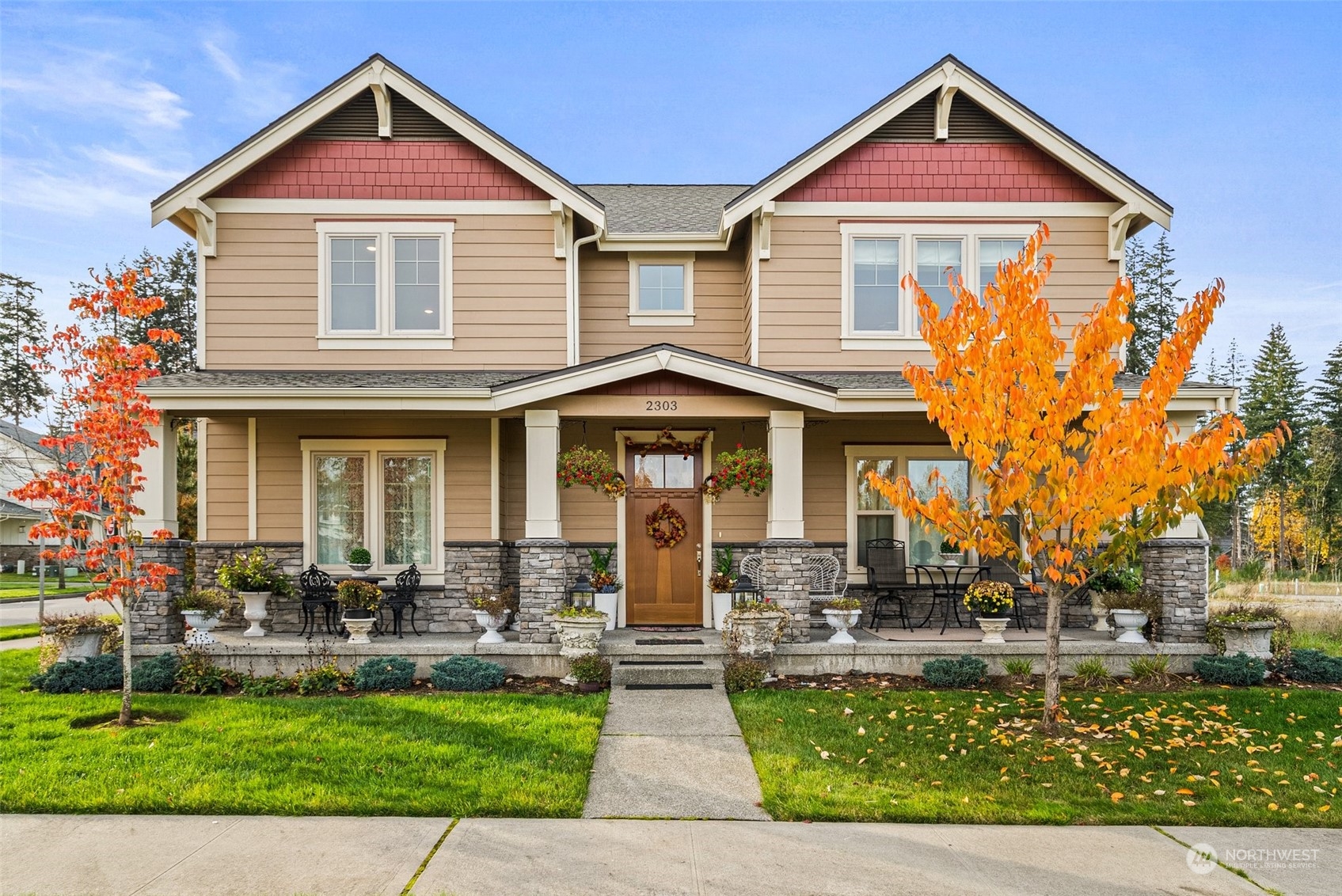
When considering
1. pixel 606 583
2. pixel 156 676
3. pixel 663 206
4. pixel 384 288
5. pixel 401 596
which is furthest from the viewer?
pixel 663 206

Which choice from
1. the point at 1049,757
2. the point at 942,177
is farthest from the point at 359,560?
the point at 942,177

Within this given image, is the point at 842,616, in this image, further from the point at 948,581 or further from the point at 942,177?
the point at 942,177

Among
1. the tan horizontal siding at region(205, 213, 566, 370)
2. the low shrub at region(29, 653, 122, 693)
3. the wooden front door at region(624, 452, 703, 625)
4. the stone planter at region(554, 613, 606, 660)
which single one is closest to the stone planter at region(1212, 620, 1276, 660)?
the wooden front door at region(624, 452, 703, 625)

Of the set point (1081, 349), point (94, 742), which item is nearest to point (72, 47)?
point (94, 742)

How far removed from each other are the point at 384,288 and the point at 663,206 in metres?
4.80

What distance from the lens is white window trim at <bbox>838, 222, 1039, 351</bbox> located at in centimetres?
1159

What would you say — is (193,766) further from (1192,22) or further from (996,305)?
(1192,22)

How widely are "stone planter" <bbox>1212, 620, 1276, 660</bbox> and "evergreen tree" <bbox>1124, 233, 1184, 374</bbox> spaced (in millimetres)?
24718

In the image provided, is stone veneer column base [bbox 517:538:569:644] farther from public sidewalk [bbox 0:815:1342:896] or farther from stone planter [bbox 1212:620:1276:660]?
stone planter [bbox 1212:620:1276:660]

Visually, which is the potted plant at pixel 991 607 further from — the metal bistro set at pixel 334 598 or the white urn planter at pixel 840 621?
the metal bistro set at pixel 334 598

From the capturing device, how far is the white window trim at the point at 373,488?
37.4ft

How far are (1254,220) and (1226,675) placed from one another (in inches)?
424

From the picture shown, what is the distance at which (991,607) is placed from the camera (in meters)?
9.87

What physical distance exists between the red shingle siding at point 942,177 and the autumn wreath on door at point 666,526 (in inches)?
189
